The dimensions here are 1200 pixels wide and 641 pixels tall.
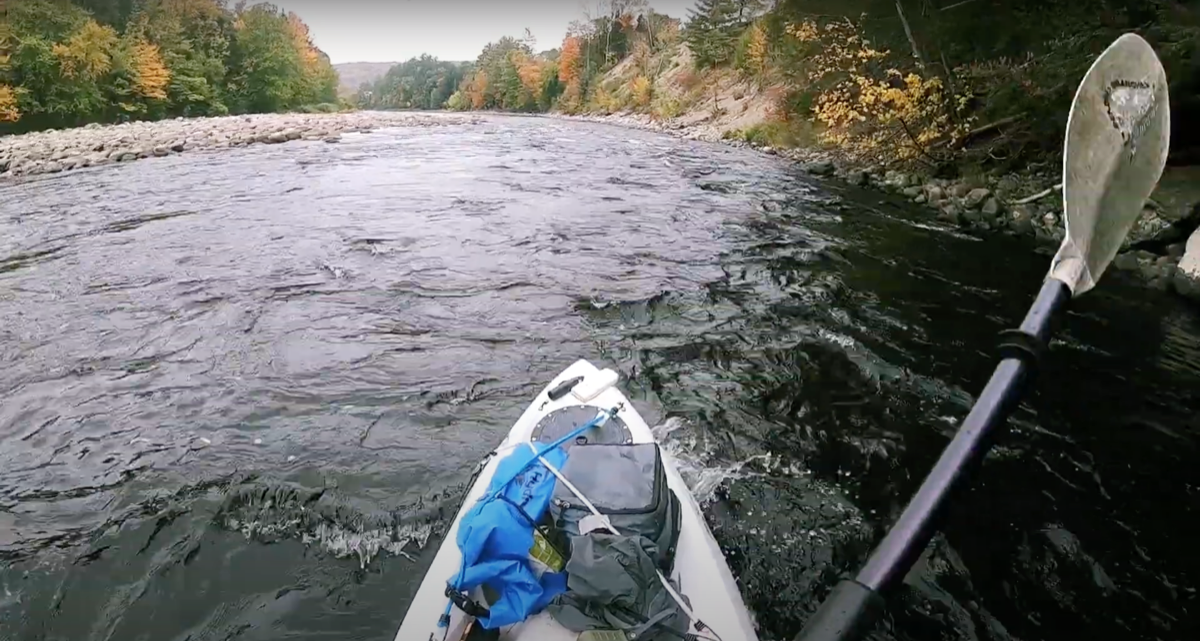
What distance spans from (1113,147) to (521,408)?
3.82 m

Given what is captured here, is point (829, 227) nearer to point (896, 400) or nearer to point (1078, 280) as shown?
point (896, 400)

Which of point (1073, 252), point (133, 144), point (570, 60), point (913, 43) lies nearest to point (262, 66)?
point (570, 60)

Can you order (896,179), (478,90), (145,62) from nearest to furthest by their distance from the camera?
(896,179)
(145,62)
(478,90)

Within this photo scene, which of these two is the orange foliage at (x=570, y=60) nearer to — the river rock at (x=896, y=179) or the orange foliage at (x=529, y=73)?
the orange foliage at (x=529, y=73)

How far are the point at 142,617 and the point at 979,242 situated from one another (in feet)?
31.4

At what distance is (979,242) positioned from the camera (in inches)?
345

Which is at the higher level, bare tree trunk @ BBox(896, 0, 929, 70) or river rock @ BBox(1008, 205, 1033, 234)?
bare tree trunk @ BBox(896, 0, 929, 70)

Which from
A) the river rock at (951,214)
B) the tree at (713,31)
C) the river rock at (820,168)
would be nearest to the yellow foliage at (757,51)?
the tree at (713,31)

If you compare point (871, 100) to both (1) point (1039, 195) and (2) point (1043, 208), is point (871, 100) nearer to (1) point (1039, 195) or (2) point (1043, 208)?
(1) point (1039, 195)

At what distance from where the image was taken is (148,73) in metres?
36.6

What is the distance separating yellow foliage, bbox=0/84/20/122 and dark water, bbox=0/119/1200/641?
2682 centimetres

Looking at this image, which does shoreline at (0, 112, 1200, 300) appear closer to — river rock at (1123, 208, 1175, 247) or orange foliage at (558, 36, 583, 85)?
river rock at (1123, 208, 1175, 247)

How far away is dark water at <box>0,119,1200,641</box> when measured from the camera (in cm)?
313

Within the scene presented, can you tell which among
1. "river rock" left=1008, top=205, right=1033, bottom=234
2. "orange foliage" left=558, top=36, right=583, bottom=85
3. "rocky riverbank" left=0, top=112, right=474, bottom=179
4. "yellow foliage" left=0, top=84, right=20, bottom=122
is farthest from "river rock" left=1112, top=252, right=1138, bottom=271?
"orange foliage" left=558, top=36, right=583, bottom=85
